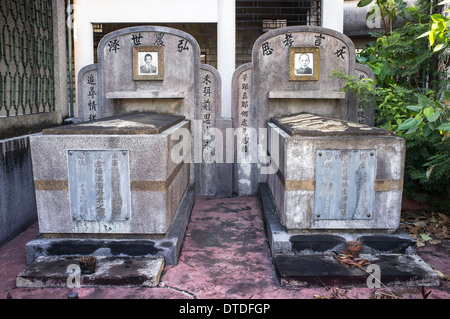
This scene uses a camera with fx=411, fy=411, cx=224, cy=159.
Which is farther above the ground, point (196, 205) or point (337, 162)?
point (337, 162)

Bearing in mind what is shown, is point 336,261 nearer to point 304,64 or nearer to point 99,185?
point 99,185

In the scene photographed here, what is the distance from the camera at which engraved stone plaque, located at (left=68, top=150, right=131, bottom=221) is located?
4.11m

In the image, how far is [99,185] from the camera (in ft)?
13.6

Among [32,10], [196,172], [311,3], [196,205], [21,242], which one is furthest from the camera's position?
[311,3]

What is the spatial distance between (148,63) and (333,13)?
146 inches

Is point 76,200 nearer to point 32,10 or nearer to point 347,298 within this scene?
point 347,298

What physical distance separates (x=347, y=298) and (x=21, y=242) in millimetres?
3703

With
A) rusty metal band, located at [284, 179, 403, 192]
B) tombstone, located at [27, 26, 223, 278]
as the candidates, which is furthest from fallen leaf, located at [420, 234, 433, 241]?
tombstone, located at [27, 26, 223, 278]

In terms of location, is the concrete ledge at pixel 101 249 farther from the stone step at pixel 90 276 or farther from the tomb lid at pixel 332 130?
the tomb lid at pixel 332 130

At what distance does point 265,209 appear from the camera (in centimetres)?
530

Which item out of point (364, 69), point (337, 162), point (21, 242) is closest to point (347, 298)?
point (337, 162)

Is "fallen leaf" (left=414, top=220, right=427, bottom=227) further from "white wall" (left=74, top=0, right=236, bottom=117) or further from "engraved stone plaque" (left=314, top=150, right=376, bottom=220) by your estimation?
"white wall" (left=74, top=0, right=236, bottom=117)

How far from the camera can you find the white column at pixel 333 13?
7.79m

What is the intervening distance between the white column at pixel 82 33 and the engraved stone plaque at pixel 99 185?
440 centimetres
